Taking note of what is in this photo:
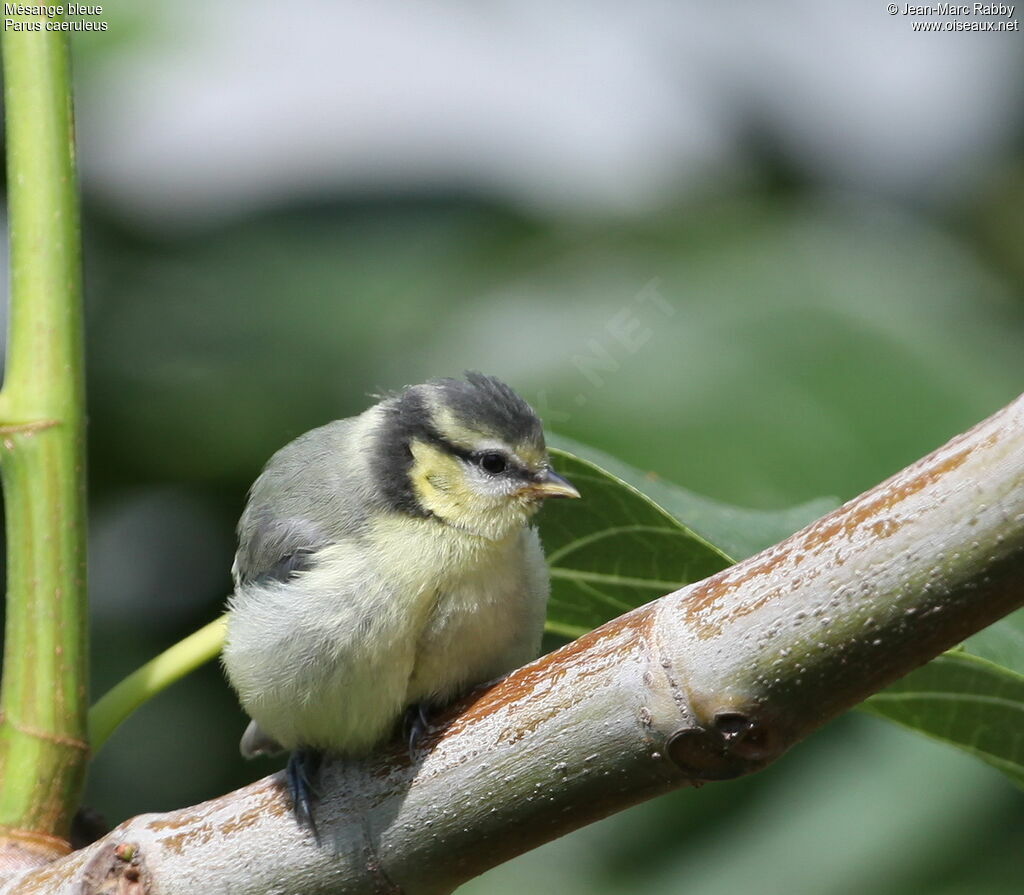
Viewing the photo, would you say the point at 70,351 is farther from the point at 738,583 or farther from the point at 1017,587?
the point at 1017,587

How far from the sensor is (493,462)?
2684mm

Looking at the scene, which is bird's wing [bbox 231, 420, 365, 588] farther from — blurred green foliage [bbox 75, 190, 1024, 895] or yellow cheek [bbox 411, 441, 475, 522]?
blurred green foliage [bbox 75, 190, 1024, 895]

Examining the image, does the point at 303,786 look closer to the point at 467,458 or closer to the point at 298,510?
the point at 298,510

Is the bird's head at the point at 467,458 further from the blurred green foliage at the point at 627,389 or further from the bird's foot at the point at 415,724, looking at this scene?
the blurred green foliage at the point at 627,389

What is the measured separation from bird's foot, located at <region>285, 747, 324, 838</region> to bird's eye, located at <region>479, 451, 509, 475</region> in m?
0.73

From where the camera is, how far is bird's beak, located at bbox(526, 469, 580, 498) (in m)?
2.51

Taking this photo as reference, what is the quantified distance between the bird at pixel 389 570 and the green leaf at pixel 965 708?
0.69m

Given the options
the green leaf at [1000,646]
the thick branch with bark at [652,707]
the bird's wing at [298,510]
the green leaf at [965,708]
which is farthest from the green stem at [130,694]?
the green leaf at [1000,646]

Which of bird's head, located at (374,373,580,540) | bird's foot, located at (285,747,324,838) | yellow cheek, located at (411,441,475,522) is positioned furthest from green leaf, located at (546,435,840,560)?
bird's foot, located at (285,747,324,838)

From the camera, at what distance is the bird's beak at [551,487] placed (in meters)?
2.51

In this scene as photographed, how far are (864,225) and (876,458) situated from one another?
49.3 inches

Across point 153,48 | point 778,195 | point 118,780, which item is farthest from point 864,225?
point 118,780

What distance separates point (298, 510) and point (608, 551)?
67 cm

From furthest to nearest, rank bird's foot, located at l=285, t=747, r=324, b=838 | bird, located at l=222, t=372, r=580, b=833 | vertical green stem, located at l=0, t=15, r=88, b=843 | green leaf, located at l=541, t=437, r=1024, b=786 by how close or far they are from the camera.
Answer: bird, located at l=222, t=372, r=580, b=833
green leaf, located at l=541, t=437, r=1024, b=786
vertical green stem, located at l=0, t=15, r=88, b=843
bird's foot, located at l=285, t=747, r=324, b=838
